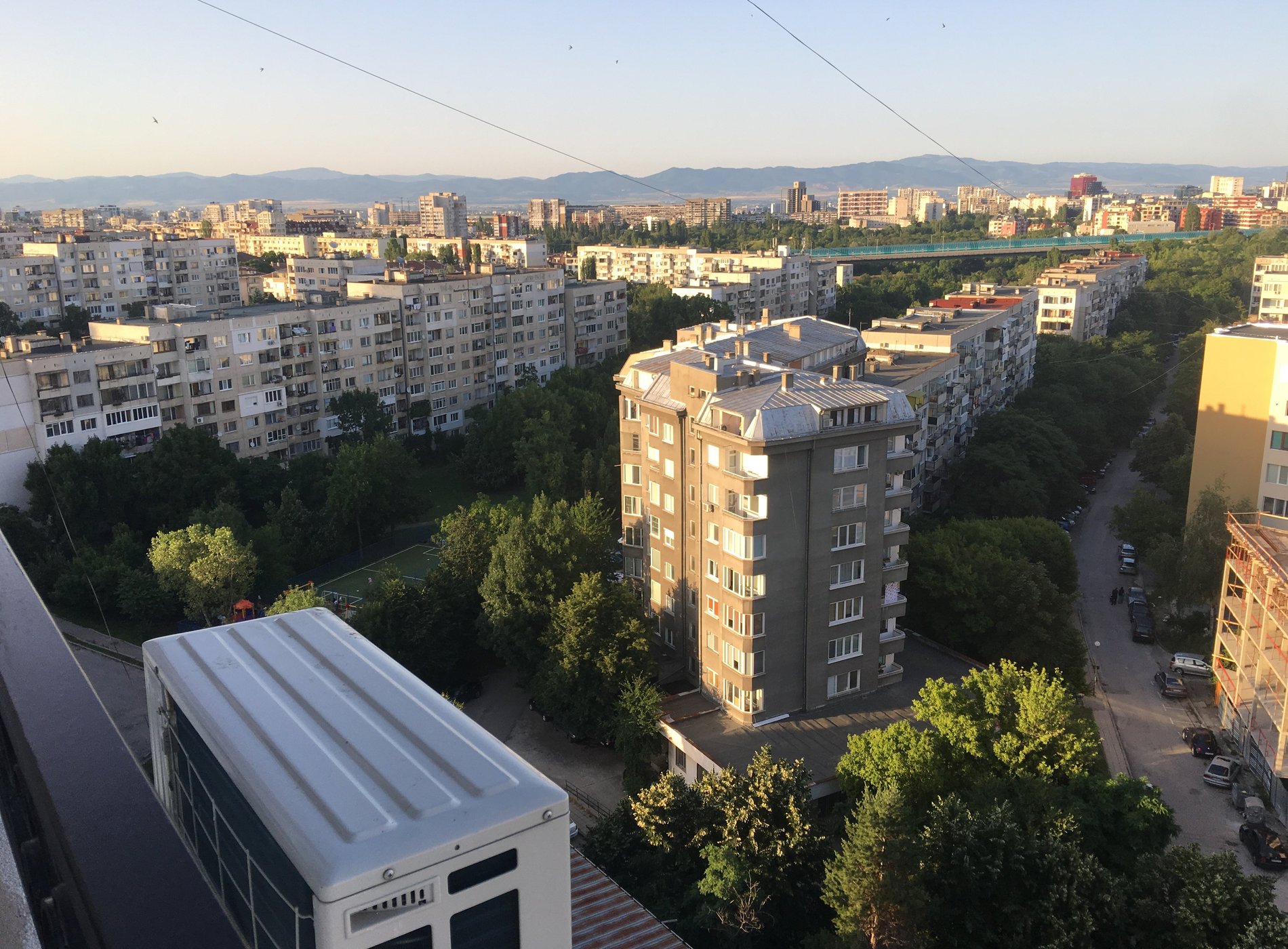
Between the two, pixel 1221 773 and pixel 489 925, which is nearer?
pixel 489 925

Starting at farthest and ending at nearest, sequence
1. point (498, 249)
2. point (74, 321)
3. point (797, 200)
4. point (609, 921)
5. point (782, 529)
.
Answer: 1. point (797, 200)
2. point (498, 249)
3. point (74, 321)
4. point (782, 529)
5. point (609, 921)

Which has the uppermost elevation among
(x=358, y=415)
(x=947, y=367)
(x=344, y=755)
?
(x=344, y=755)

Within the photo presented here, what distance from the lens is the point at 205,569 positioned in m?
17.5

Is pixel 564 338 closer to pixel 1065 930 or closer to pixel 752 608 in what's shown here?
pixel 752 608

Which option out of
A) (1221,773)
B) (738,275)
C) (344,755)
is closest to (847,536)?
(1221,773)

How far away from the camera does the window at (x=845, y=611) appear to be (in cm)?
1394

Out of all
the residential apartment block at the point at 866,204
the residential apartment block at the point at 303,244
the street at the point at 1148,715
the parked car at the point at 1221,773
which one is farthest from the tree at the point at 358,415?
the residential apartment block at the point at 866,204

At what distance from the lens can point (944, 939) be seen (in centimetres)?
921

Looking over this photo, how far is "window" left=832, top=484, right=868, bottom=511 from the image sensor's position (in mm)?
13695

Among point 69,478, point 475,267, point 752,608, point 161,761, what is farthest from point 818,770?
point 475,267

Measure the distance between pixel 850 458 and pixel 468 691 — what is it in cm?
755

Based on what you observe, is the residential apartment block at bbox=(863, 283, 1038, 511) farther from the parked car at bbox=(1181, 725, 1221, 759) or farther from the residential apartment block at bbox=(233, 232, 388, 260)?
the residential apartment block at bbox=(233, 232, 388, 260)

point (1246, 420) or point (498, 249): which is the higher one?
point (498, 249)

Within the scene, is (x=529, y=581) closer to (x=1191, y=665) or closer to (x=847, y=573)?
(x=847, y=573)
